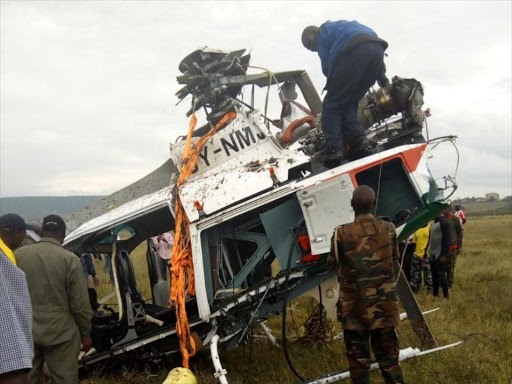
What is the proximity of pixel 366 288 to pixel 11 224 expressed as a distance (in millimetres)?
2718

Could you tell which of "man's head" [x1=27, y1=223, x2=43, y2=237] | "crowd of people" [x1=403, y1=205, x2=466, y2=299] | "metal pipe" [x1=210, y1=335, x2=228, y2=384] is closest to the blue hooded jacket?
"metal pipe" [x1=210, y1=335, x2=228, y2=384]

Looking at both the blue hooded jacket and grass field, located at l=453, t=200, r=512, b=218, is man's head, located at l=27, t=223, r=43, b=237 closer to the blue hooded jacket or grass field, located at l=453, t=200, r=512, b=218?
the blue hooded jacket

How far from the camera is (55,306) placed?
3.81 metres

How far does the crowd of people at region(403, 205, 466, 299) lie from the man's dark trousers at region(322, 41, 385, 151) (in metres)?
4.22

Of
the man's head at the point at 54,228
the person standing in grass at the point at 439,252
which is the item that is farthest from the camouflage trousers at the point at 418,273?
the man's head at the point at 54,228

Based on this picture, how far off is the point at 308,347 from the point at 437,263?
3.58 m

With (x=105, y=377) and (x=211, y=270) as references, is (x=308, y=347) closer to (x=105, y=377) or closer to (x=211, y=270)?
(x=211, y=270)

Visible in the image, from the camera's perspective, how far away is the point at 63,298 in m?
3.85

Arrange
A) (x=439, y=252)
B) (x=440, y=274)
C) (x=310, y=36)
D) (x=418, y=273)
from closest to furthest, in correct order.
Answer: (x=310, y=36)
(x=440, y=274)
(x=439, y=252)
(x=418, y=273)

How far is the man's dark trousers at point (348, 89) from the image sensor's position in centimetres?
425

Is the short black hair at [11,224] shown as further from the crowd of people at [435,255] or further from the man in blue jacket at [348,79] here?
the crowd of people at [435,255]

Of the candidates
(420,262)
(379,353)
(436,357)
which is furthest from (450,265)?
(379,353)

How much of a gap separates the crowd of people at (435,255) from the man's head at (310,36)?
14.2ft

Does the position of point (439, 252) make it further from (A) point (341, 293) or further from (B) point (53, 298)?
(B) point (53, 298)
